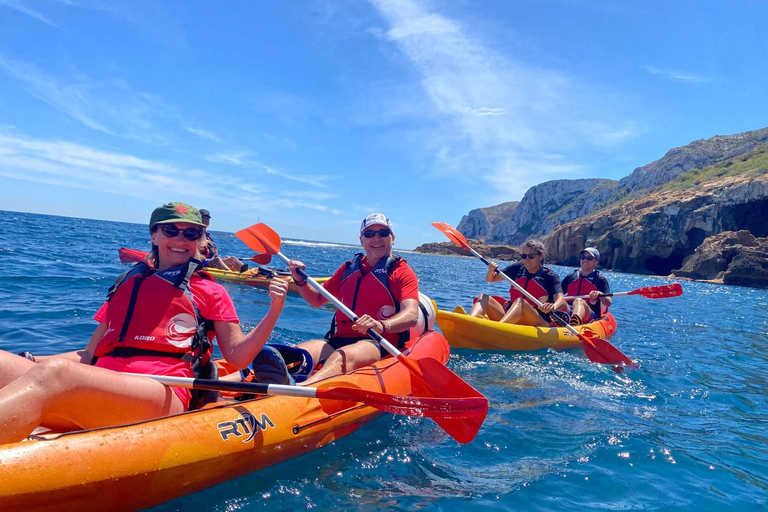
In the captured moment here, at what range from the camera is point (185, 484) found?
2.57 meters

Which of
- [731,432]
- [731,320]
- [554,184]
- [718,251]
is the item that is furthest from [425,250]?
[731,432]

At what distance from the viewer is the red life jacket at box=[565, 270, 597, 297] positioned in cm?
938

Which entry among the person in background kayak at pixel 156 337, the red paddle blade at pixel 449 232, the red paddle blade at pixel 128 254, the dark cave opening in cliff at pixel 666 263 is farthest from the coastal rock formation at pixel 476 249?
the person in background kayak at pixel 156 337

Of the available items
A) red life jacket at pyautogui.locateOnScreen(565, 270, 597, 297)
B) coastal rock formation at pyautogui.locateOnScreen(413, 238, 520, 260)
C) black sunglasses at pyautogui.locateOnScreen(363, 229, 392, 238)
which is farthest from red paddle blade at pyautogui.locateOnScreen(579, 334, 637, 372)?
coastal rock formation at pyautogui.locateOnScreen(413, 238, 520, 260)

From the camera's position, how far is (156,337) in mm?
2699

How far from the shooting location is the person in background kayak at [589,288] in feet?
29.5

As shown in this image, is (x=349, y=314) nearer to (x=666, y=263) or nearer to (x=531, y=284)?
(x=531, y=284)

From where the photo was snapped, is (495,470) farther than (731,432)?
No

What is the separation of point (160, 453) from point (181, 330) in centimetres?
67

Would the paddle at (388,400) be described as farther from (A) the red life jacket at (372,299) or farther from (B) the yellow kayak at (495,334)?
(B) the yellow kayak at (495,334)

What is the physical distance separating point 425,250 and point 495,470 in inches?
4260

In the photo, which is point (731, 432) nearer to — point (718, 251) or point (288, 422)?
point (288, 422)

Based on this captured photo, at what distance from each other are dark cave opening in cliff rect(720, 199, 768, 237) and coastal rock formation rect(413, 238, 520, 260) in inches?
914

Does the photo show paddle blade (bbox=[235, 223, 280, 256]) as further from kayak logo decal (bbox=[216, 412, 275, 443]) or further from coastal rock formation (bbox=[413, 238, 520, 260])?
coastal rock formation (bbox=[413, 238, 520, 260])
